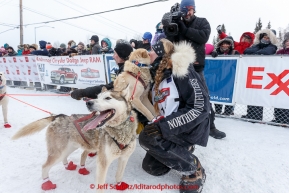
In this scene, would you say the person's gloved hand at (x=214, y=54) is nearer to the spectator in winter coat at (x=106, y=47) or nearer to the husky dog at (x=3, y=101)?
the spectator in winter coat at (x=106, y=47)

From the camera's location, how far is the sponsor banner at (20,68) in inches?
354

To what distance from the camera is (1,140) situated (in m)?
3.45

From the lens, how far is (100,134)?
7.06 feet

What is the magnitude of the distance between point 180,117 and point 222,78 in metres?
3.06

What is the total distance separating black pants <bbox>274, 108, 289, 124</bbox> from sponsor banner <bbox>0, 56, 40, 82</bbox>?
9172mm

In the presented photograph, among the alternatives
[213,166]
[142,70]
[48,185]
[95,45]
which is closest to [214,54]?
[142,70]

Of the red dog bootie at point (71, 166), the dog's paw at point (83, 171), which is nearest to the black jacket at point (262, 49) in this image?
the dog's paw at point (83, 171)

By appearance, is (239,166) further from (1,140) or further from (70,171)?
(1,140)

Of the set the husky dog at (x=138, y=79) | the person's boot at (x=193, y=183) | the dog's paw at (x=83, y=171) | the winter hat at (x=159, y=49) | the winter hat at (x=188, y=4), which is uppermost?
the winter hat at (x=188, y=4)

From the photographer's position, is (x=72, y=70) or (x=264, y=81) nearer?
(x=264, y=81)

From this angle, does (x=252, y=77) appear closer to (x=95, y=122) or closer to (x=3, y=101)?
(x=95, y=122)

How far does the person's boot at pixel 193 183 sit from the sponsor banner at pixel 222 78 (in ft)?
9.26

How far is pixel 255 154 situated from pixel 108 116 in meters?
2.36

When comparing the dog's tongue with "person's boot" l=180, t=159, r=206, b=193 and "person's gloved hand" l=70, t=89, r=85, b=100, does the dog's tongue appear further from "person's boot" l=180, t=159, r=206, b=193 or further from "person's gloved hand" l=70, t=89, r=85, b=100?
"person's boot" l=180, t=159, r=206, b=193
